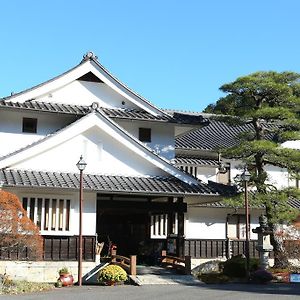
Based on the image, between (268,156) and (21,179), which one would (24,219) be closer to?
(21,179)

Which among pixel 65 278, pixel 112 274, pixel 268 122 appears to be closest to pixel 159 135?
pixel 268 122

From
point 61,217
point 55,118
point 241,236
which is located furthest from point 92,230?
point 241,236

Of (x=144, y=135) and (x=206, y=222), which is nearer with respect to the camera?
(x=144, y=135)

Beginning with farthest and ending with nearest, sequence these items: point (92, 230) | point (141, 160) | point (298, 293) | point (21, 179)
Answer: point (141, 160) → point (92, 230) → point (21, 179) → point (298, 293)

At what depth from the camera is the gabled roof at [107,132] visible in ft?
73.5

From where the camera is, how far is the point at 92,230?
2289cm

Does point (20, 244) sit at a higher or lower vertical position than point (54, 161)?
lower

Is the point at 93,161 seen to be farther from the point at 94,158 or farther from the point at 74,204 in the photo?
the point at 74,204

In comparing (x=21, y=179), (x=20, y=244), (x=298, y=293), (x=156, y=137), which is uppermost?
(x=156, y=137)

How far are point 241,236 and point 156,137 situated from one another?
8.47 meters

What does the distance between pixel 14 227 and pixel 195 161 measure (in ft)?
53.7

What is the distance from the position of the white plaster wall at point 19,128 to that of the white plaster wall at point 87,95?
3.19ft

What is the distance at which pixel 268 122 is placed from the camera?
26141 millimetres

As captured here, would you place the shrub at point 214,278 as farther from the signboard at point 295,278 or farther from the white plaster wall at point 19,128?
the white plaster wall at point 19,128
